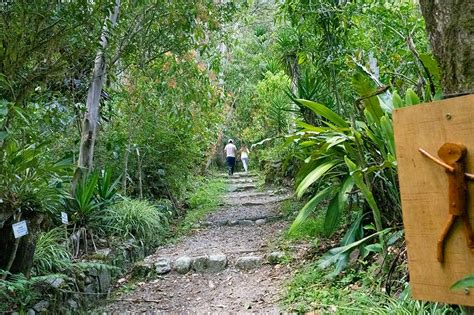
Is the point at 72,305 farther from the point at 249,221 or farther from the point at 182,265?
the point at 249,221

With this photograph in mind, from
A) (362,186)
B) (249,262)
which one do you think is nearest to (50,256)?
(249,262)

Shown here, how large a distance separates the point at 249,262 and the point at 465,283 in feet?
9.87

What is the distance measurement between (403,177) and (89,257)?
122 inches

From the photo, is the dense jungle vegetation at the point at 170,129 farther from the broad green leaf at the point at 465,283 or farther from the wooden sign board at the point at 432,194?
the broad green leaf at the point at 465,283

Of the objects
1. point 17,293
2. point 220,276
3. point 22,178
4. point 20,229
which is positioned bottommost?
point 220,276

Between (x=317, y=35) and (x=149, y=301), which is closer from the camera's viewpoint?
(x=149, y=301)

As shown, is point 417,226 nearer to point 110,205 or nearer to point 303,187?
point 303,187

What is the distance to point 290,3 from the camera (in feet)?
13.5

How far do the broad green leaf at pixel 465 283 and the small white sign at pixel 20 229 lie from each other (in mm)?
2314

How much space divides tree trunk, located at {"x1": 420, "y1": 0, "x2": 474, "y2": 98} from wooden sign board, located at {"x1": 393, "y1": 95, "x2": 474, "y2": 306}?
0.41 feet

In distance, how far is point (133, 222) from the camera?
4.53 meters

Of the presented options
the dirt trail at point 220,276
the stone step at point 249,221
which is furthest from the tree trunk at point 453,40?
the stone step at point 249,221

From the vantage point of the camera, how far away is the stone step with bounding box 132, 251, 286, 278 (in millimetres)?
3832

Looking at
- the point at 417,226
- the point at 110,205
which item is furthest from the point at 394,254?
the point at 110,205
